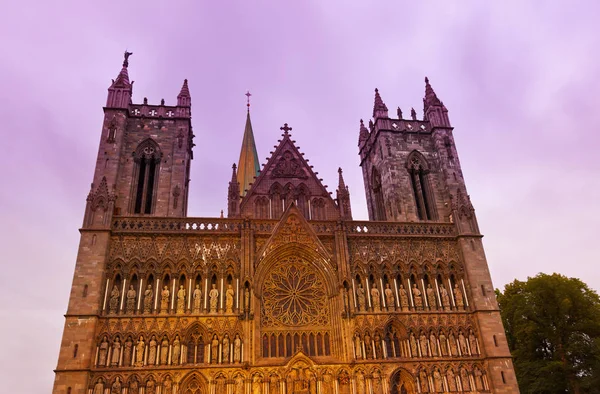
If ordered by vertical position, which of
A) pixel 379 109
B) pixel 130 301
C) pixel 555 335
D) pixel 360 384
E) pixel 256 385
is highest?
pixel 379 109

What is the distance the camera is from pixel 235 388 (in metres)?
21.3

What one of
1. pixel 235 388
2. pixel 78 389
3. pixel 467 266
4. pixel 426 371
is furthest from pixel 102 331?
pixel 467 266

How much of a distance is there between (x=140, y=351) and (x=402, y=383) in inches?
468

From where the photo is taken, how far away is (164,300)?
2275cm

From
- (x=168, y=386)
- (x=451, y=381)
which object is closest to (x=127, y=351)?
(x=168, y=386)

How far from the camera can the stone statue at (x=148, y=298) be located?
73.7ft

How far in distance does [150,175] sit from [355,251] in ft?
41.1

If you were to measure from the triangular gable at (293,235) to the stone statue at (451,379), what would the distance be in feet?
25.0

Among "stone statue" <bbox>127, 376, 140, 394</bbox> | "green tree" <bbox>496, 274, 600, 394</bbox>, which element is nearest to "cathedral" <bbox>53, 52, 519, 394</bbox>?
"stone statue" <bbox>127, 376, 140, 394</bbox>

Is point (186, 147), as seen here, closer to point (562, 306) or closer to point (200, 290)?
point (200, 290)

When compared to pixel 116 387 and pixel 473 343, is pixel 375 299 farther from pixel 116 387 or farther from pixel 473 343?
pixel 116 387

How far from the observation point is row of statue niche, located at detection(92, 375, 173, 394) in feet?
67.5

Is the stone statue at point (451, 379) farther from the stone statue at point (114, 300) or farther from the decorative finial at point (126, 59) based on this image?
the decorative finial at point (126, 59)

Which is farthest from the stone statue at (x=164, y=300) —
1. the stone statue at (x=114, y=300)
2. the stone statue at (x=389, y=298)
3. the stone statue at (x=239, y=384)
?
the stone statue at (x=389, y=298)
